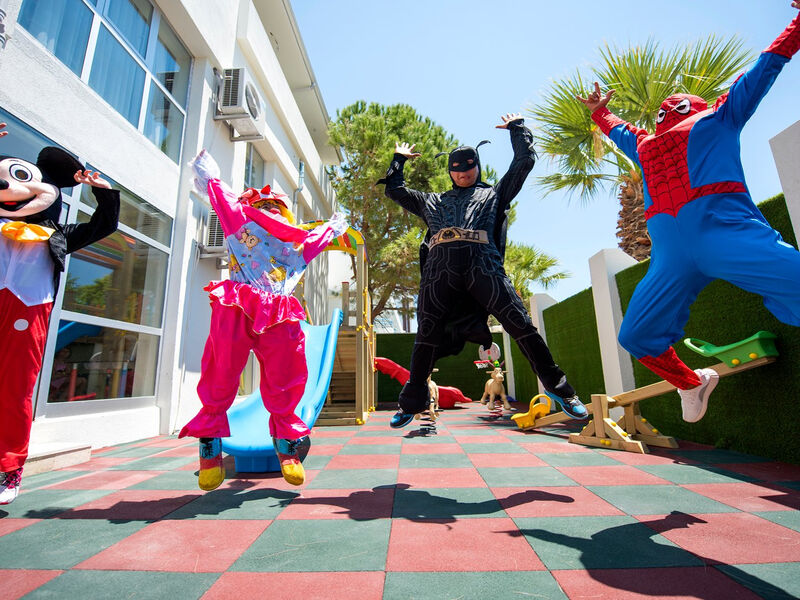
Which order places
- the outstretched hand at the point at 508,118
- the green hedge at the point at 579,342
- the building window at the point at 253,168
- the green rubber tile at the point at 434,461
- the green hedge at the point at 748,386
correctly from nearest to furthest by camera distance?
the outstretched hand at the point at 508,118 < the green hedge at the point at 748,386 < the green rubber tile at the point at 434,461 < the green hedge at the point at 579,342 < the building window at the point at 253,168

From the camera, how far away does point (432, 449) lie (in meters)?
3.75

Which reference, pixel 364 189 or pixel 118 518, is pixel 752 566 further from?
pixel 364 189

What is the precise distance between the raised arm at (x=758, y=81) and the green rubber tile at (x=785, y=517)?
1713 mm

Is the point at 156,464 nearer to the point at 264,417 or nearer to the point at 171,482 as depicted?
the point at 171,482

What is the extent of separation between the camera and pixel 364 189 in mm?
12156

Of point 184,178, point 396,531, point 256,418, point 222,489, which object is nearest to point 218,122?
point 184,178

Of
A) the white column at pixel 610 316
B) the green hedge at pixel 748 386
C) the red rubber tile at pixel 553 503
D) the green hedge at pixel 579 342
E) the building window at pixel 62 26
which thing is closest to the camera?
the red rubber tile at pixel 553 503

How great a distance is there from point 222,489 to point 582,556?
2059 millimetres

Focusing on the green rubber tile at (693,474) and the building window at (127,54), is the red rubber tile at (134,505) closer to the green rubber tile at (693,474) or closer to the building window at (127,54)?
the green rubber tile at (693,474)

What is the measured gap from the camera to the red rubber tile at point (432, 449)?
3.59m

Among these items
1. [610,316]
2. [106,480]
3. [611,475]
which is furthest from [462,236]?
[610,316]

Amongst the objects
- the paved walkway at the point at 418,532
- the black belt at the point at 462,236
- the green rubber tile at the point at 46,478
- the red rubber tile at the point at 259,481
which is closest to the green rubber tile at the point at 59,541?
the paved walkway at the point at 418,532

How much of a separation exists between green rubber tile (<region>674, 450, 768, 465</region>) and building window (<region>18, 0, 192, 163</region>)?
6.30 m

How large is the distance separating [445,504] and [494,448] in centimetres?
184
